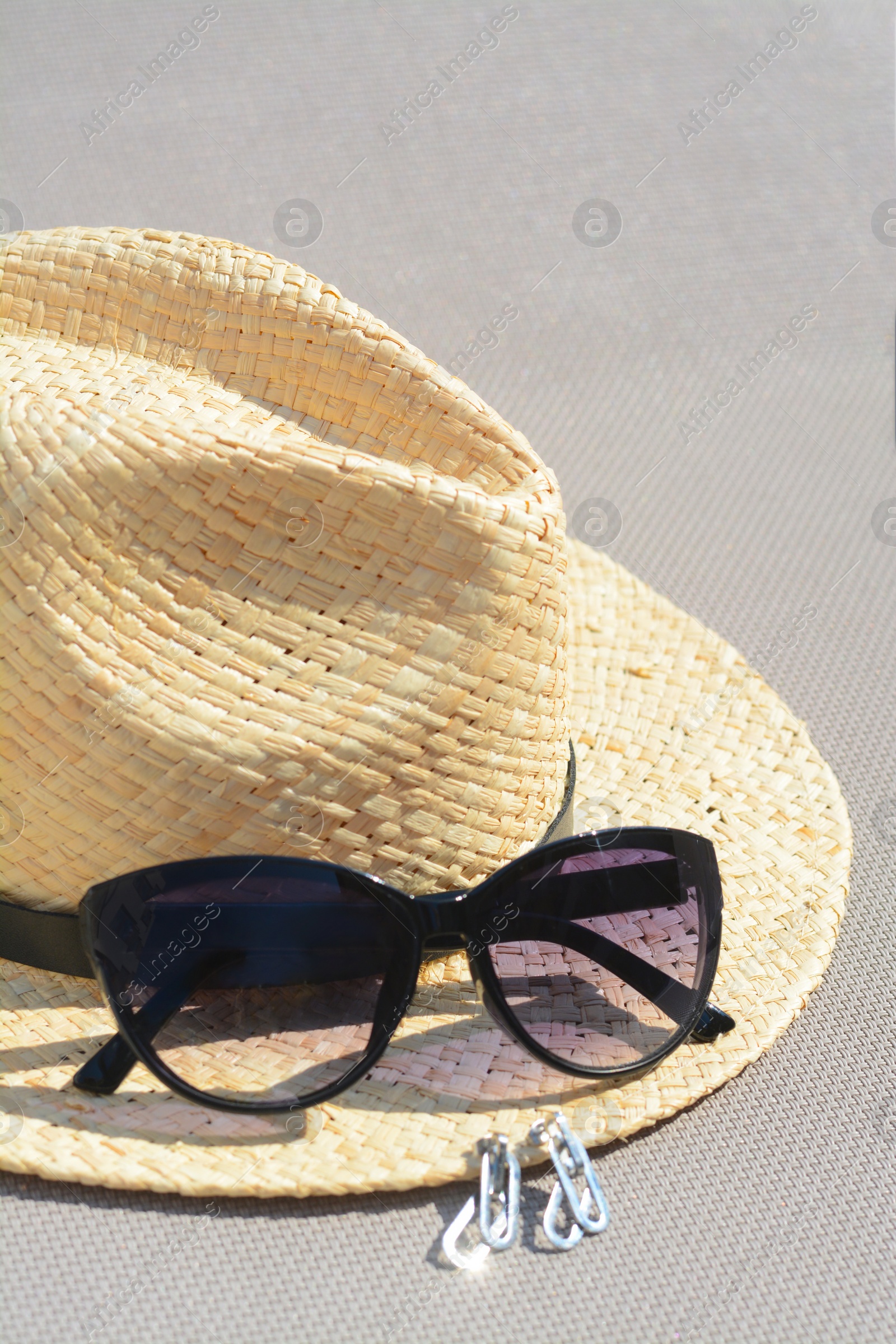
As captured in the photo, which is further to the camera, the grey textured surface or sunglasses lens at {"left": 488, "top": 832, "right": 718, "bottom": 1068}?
sunglasses lens at {"left": 488, "top": 832, "right": 718, "bottom": 1068}

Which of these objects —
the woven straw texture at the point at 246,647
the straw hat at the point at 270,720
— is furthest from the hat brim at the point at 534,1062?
the woven straw texture at the point at 246,647

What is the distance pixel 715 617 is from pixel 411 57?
1647 millimetres

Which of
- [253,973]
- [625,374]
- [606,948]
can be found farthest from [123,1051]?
[625,374]

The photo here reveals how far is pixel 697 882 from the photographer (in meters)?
0.95

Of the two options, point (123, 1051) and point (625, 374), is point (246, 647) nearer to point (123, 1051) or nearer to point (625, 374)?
point (123, 1051)

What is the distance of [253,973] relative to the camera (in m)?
0.88

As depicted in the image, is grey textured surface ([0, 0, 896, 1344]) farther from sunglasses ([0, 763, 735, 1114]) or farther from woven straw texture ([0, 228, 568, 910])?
woven straw texture ([0, 228, 568, 910])

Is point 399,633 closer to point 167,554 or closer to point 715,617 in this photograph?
point 167,554

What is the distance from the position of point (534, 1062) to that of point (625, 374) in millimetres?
1478

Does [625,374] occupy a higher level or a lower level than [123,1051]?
higher

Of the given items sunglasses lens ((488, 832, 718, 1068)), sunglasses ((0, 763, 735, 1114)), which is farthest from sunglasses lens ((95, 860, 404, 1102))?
sunglasses lens ((488, 832, 718, 1068))

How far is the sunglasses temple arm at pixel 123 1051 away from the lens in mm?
850

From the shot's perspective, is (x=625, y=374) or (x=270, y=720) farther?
(x=625, y=374)

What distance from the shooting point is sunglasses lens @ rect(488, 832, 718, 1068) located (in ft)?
2.94
